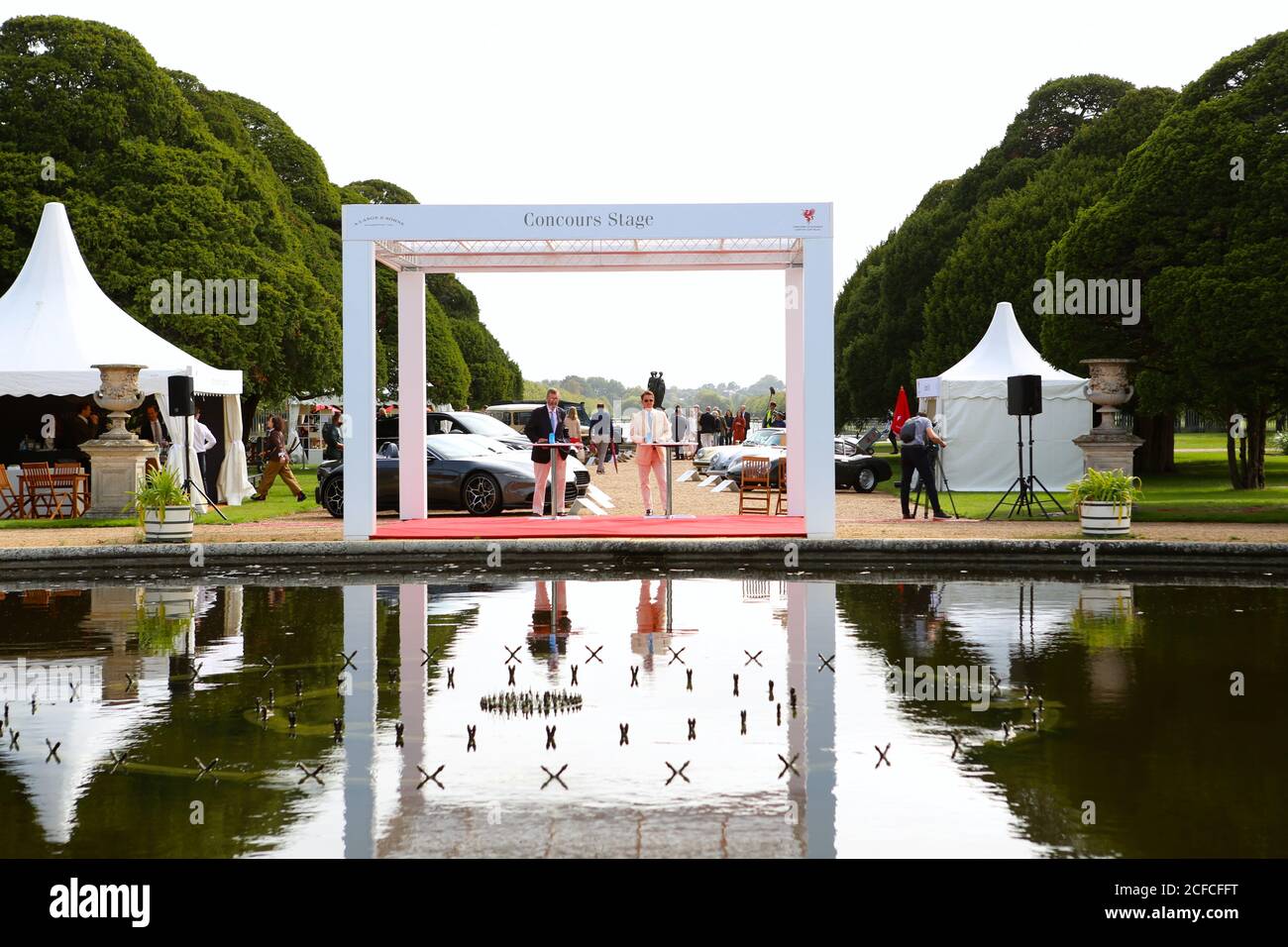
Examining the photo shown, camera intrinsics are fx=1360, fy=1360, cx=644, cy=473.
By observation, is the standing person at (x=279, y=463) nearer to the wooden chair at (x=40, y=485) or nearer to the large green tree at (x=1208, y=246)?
the wooden chair at (x=40, y=485)

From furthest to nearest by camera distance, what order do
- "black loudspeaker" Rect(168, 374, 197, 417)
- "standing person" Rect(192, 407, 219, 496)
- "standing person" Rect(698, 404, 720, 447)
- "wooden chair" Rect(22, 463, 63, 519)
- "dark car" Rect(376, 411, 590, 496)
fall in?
"standing person" Rect(698, 404, 720, 447), "dark car" Rect(376, 411, 590, 496), "standing person" Rect(192, 407, 219, 496), "wooden chair" Rect(22, 463, 63, 519), "black loudspeaker" Rect(168, 374, 197, 417)

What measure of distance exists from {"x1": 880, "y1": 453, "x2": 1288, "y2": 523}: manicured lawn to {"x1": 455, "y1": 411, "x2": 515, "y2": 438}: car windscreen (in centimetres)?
882

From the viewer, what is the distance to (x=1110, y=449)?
20391 millimetres

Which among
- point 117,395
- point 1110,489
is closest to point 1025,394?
point 1110,489

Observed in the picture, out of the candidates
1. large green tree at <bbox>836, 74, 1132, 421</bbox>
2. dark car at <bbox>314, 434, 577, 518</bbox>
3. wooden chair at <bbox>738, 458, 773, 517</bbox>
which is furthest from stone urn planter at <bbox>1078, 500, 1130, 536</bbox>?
large green tree at <bbox>836, 74, 1132, 421</bbox>

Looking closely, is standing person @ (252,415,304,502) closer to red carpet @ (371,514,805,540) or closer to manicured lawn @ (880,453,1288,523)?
red carpet @ (371,514,805,540)

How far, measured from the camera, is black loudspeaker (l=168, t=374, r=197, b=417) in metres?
20.1

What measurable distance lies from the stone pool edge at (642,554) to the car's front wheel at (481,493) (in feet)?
17.4

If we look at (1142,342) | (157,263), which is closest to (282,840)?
(1142,342)

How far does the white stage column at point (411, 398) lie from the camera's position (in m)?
19.8

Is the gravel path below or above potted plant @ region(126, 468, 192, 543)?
below

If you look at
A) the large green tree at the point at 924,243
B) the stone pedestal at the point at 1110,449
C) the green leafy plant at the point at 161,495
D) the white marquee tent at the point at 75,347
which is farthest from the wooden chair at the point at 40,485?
the large green tree at the point at 924,243

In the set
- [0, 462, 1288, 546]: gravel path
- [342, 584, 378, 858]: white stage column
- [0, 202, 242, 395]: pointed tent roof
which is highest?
[0, 202, 242, 395]: pointed tent roof

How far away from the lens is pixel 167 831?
5.25 metres
